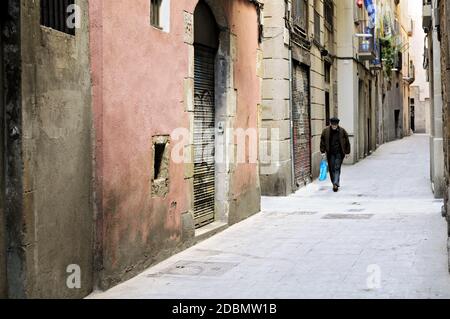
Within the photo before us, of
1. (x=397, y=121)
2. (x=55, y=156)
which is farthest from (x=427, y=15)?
(x=397, y=121)

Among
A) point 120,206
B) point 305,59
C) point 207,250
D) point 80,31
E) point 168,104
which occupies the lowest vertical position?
point 207,250

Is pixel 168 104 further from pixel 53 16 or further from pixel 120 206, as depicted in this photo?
pixel 53 16

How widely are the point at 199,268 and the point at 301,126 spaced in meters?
10.6

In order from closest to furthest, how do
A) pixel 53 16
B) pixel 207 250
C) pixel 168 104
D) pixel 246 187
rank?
1. pixel 53 16
2. pixel 168 104
3. pixel 207 250
4. pixel 246 187

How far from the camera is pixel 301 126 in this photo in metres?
17.9

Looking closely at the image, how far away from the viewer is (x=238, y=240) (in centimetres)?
974

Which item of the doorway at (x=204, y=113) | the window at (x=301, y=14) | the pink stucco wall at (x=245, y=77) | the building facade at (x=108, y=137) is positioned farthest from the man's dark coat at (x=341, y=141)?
the doorway at (x=204, y=113)

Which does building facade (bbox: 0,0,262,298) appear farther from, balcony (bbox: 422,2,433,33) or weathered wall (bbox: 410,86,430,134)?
weathered wall (bbox: 410,86,430,134)

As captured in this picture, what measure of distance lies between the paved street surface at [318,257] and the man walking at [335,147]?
76.2 inches

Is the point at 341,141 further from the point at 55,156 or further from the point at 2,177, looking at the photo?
the point at 2,177

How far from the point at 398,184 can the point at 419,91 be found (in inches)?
1714

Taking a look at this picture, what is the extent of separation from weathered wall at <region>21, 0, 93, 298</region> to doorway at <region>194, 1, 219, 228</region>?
3.68 m

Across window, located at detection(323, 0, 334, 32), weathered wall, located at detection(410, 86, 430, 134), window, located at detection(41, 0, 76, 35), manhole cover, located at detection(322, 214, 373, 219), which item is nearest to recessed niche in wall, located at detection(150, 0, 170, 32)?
window, located at detection(41, 0, 76, 35)

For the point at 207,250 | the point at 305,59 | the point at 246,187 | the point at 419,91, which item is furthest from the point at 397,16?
the point at 207,250
